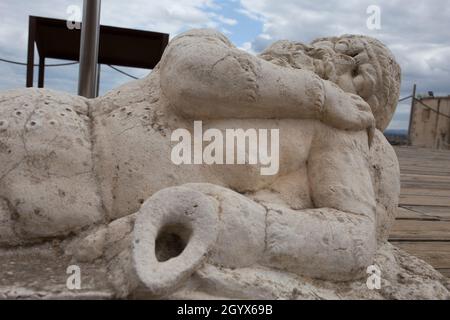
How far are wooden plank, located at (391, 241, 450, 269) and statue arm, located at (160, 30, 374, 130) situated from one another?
1.37 m

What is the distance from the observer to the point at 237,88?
1604 millimetres

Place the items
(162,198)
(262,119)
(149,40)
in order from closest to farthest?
(162,198), (262,119), (149,40)

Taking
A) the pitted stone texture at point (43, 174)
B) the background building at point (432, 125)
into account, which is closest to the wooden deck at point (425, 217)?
the pitted stone texture at point (43, 174)

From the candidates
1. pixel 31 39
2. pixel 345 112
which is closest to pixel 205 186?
pixel 345 112

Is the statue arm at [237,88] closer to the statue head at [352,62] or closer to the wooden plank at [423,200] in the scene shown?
the statue head at [352,62]

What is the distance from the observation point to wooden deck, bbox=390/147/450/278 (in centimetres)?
293

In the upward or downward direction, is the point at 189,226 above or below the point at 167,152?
below

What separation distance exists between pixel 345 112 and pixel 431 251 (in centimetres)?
157

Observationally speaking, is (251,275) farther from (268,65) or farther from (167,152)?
(268,65)

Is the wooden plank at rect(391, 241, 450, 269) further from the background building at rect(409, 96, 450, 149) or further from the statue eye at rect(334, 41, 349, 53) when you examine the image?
the background building at rect(409, 96, 450, 149)
